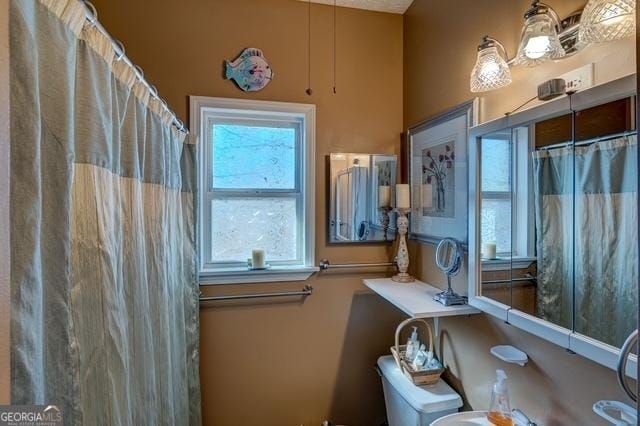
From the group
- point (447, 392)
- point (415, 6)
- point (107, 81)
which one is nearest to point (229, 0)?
point (415, 6)

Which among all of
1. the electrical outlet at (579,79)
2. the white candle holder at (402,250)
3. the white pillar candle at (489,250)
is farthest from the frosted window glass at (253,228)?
the electrical outlet at (579,79)

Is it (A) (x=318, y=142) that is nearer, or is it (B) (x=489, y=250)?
(B) (x=489, y=250)

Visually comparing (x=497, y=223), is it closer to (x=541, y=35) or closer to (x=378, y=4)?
(x=541, y=35)

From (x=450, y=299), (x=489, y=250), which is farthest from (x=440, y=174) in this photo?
(x=450, y=299)

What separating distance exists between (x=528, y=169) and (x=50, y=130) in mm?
1295

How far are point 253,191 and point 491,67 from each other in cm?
138

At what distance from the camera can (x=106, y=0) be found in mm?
1728

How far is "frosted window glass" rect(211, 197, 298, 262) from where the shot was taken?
77.7 inches

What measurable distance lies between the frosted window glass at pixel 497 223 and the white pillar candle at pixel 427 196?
1.52 ft

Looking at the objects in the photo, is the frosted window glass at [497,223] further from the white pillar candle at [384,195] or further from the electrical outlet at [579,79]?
the white pillar candle at [384,195]

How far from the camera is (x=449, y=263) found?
5.08 ft

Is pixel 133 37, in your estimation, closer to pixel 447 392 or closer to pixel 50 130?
pixel 50 130

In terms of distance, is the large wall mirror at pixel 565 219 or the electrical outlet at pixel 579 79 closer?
the large wall mirror at pixel 565 219

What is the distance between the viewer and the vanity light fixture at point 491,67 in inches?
47.1
